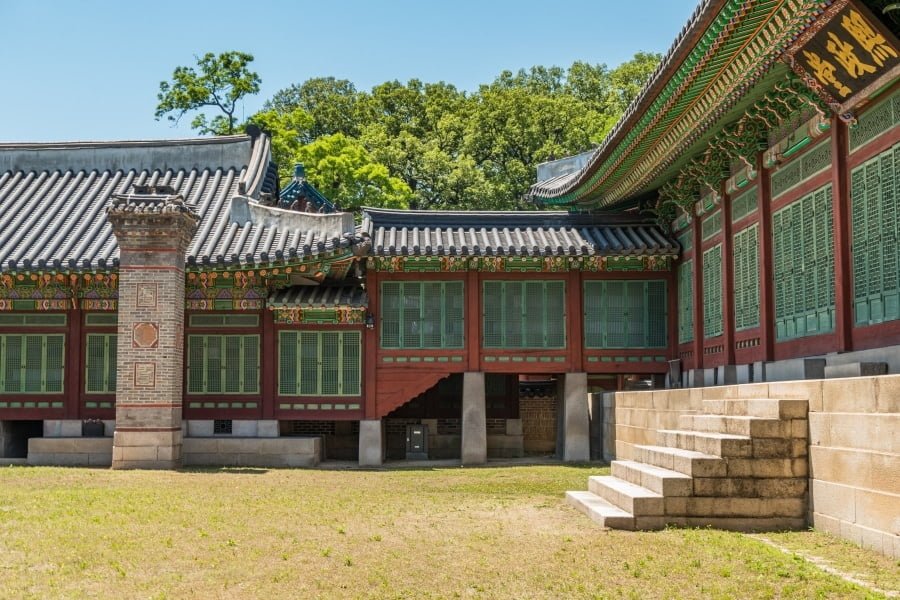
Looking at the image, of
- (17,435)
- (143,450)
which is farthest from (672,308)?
(17,435)

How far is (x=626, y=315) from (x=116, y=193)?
1244cm

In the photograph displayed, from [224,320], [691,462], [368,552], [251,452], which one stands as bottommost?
[368,552]

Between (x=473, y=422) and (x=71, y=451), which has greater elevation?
(x=473, y=422)

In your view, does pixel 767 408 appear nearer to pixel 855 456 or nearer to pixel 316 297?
pixel 855 456

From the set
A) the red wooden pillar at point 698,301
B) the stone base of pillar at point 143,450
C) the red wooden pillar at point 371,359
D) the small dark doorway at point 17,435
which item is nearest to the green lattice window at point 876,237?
the red wooden pillar at point 698,301

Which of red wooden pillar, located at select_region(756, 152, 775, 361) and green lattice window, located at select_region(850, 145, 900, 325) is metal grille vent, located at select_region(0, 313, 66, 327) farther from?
green lattice window, located at select_region(850, 145, 900, 325)

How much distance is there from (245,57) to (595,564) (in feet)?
140

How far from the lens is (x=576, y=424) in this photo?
2261cm

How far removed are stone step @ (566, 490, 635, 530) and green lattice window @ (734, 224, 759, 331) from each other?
5.96 meters

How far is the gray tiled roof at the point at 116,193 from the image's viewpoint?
21.4 meters

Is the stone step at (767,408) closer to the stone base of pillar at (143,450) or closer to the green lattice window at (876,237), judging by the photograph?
the green lattice window at (876,237)

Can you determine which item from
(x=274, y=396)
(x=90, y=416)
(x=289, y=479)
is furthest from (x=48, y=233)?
(x=289, y=479)

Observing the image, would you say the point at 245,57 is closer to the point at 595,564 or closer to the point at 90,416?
the point at 90,416

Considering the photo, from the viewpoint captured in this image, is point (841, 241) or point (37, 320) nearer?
point (841, 241)
